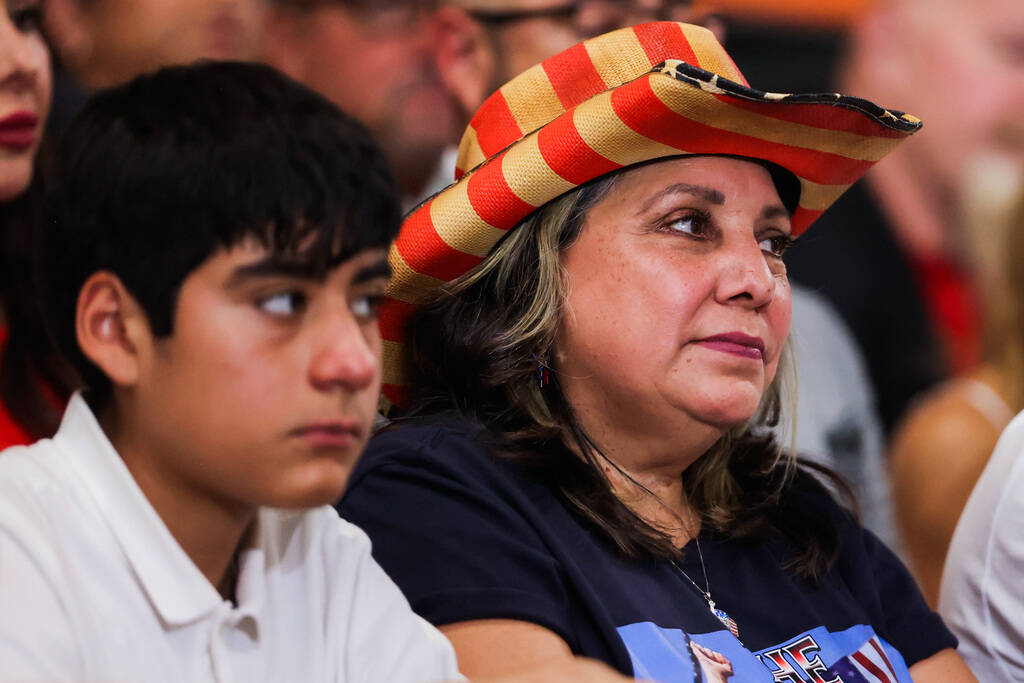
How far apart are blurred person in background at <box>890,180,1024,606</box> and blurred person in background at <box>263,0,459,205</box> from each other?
Answer: 1340 millimetres

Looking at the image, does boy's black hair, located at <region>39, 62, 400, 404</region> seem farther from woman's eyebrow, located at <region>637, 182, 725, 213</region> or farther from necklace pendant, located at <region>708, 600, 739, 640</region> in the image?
necklace pendant, located at <region>708, 600, 739, 640</region>

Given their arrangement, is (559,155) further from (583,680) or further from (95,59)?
(95,59)

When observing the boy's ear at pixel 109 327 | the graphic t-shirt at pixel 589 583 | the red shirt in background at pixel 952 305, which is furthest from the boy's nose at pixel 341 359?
the red shirt in background at pixel 952 305

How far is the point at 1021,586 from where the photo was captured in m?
1.91

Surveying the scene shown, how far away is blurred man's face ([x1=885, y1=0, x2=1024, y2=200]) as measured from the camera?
4.39 metres

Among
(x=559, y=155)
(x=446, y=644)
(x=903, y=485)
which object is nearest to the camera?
(x=446, y=644)

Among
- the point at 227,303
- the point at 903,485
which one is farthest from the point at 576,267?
the point at 903,485

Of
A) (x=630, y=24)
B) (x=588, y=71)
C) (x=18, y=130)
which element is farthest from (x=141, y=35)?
(x=588, y=71)

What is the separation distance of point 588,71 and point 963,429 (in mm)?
1563

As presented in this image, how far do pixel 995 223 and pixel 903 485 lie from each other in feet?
3.85

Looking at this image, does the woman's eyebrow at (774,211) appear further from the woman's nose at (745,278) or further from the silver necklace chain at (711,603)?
the silver necklace chain at (711,603)

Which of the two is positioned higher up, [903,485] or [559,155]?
[559,155]

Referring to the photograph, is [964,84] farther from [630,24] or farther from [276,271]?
[276,271]

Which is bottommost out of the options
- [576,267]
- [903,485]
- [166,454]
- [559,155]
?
[903,485]
